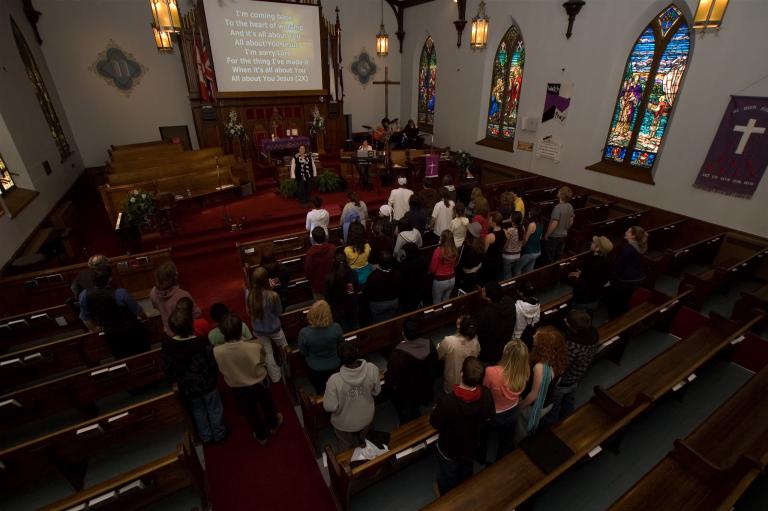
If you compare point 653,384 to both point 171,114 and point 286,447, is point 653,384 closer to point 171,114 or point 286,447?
point 286,447

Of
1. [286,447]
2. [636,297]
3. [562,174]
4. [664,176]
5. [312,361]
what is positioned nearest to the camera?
[312,361]

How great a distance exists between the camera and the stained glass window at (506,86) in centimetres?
965

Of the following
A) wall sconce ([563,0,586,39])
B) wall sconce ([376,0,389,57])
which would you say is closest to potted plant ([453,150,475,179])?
wall sconce ([563,0,586,39])

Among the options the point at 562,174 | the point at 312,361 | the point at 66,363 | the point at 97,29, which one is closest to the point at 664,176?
the point at 562,174

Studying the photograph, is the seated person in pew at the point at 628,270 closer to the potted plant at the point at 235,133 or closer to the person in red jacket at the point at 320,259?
the person in red jacket at the point at 320,259

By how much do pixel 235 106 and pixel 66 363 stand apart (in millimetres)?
8802

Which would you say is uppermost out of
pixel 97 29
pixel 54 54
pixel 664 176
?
pixel 97 29

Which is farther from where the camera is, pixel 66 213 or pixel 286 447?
pixel 66 213

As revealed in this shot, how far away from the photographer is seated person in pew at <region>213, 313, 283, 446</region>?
281 centimetres

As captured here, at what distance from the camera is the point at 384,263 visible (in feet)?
12.2

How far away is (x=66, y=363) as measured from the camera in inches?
152

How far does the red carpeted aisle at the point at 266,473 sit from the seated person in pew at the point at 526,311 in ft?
7.33

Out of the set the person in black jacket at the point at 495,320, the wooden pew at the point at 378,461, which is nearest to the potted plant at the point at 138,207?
the wooden pew at the point at 378,461

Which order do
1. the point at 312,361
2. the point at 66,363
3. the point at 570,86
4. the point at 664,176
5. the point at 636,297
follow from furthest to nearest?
1. the point at 570,86
2. the point at 664,176
3. the point at 636,297
4. the point at 66,363
5. the point at 312,361
